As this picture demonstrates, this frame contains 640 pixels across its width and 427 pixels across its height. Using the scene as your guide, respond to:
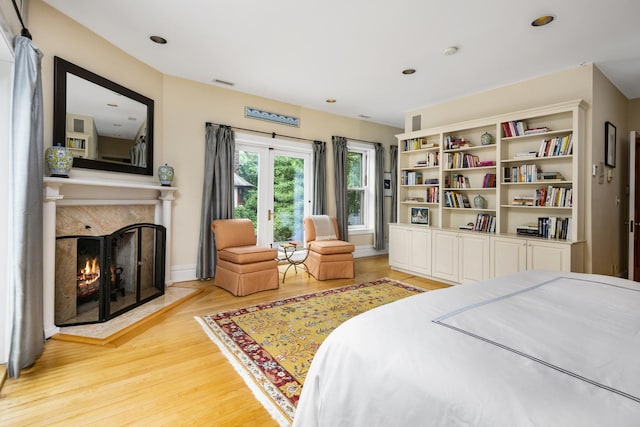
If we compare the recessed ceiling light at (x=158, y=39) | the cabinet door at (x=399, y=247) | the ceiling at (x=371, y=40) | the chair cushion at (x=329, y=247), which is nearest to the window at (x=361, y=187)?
the cabinet door at (x=399, y=247)

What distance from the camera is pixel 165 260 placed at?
3836 millimetres

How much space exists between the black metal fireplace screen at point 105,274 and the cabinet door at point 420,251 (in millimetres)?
3457

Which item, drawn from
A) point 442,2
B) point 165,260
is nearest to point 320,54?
point 442,2

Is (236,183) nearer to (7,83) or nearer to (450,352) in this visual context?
(7,83)

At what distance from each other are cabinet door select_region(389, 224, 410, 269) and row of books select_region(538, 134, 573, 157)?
6.65ft

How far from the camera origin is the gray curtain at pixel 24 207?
203cm

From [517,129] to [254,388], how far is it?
405 centimetres

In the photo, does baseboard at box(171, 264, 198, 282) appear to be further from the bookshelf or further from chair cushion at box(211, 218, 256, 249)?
the bookshelf

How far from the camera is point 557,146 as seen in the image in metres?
3.60

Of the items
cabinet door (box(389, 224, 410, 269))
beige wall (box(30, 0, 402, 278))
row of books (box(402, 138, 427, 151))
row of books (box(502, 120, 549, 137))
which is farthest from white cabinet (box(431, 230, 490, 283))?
beige wall (box(30, 0, 402, 278))

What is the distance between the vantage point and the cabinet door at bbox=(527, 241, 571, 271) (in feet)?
10.8

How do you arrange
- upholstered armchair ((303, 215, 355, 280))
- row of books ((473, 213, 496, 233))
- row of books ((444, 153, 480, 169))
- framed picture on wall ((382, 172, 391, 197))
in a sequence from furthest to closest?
framed picture on wall ((382, 172, 391, 197)) < upholstered armchair ((303, 215, 355, 280)) < row of books ((444, 153, 480, 169)) < row of books ((473, 213, 496, 233))

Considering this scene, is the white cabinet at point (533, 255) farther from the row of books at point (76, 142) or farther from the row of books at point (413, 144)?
the row of books at point (76, 142)

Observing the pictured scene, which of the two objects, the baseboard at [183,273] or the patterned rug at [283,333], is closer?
the patterned rug at [283,333]
